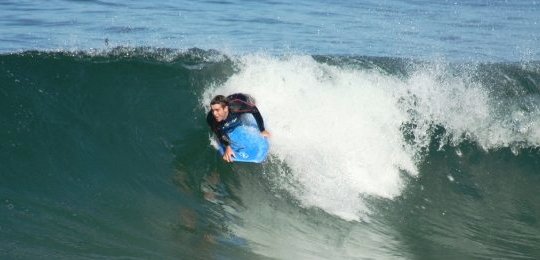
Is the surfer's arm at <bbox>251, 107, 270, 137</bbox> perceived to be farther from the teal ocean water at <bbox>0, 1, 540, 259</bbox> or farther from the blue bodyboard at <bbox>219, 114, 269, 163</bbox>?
the teal ocean water at <bbox>0, 1, 540, 259</bbox>

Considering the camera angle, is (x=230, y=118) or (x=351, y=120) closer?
(x=230, y=118)

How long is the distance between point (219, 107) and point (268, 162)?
4.80 feet

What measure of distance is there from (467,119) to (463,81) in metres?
1.00

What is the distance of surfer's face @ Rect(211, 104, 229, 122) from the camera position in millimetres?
7788

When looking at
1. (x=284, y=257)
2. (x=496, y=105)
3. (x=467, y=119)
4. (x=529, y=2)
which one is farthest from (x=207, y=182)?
(x=529, y=2)

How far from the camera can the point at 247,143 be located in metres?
8.17

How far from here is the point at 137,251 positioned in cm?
595

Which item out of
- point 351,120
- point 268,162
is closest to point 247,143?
point 268,162

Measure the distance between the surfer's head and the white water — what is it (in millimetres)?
1230

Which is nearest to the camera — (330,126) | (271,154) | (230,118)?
(230,118)

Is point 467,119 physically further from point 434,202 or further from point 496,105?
point 434,202

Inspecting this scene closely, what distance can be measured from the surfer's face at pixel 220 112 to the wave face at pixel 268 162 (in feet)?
2.83

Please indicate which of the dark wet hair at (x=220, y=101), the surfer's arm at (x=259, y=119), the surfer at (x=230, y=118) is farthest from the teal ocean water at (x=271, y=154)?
the dark wet hair at (x=220, y=101)

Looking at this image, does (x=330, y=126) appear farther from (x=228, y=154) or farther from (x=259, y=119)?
(x=228, y=154)
